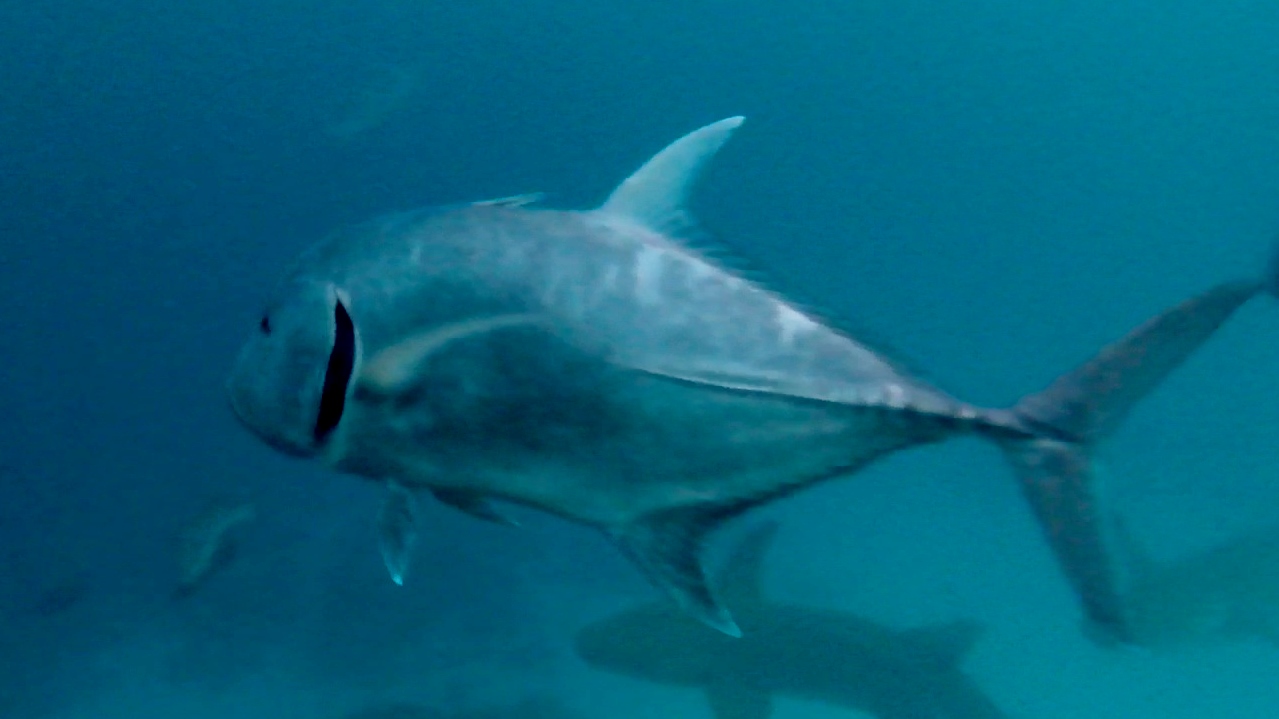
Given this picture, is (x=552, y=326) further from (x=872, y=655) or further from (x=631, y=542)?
(x=872, y=655)

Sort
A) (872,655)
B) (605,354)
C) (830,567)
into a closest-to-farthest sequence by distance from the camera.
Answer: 1. (605,354)
2. (872,655)
3. (830,567)

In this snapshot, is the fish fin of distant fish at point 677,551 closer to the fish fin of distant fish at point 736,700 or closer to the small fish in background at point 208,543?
the fish fin of distant fish at point 736,700

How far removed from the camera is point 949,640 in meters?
7.98

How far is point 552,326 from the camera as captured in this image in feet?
4.85

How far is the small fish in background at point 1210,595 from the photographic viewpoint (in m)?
10.7

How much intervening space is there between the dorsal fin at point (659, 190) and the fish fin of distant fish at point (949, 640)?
23.8ft

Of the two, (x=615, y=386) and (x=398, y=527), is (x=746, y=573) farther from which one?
(x=615, y=386)

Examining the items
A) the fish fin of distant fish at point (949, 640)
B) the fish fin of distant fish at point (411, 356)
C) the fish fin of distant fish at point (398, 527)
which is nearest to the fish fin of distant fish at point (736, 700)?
the fish fin of distant fish at point (949, 640)

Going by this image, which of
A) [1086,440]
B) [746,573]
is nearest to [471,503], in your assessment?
[1086,440]

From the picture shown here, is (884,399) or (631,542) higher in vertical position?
(884,399)

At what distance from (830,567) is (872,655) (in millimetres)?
6312

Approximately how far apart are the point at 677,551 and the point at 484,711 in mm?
7799

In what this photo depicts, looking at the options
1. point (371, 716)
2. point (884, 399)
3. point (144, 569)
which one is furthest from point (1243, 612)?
point (144, 569)

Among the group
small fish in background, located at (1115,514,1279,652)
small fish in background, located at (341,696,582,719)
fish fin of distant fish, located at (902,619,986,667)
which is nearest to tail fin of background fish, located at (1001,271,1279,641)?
fish fin of distant fish, located at (902,619,986,667)
